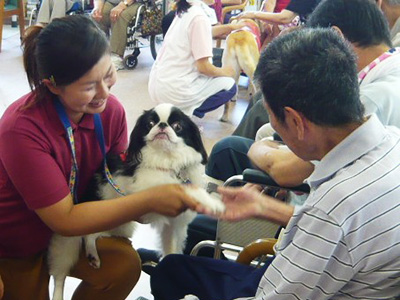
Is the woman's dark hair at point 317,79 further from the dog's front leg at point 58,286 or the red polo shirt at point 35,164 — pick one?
the dog's front leg at point 58,286

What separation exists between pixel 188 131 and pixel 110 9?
425 centimetres

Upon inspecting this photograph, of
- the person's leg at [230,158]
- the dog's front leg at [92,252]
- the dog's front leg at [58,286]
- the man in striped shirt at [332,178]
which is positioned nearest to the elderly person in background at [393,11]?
the person's leg at [230,158]

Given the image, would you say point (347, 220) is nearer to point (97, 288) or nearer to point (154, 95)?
point (97, 288)

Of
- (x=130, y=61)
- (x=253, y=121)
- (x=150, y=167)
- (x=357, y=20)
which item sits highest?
(x=357, y=20)

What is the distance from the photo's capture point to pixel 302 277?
91cm

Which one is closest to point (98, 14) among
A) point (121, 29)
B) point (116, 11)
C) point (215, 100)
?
point (116, 11)

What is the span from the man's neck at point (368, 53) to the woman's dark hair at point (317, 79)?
0.65 m

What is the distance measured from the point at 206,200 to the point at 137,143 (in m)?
0.51

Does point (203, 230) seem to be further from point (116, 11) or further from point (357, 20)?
point (116, 11)

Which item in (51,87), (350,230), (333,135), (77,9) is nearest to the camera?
(350,230)

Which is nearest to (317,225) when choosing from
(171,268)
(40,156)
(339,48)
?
(339,48)

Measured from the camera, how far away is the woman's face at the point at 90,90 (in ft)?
4.16

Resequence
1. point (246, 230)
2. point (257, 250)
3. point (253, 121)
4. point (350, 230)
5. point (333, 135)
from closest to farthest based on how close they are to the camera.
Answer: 1. point (350, 230)
2. point (333, 135)
3. point (257, 250)
4. point (246, 230)
5. point (253, 121)

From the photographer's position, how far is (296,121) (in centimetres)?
97
